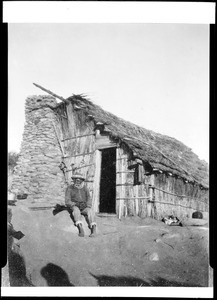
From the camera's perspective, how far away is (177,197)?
10.0 metres

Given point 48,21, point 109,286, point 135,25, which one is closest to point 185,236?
point 109,286

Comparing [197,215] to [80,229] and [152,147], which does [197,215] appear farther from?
[80,229]

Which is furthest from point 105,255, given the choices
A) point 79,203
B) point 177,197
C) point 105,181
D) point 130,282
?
point 177,197

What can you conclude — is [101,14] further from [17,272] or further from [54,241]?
[17,272]

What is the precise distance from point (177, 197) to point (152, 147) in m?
1.79

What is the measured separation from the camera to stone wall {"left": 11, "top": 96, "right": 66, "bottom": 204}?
30.3 ft

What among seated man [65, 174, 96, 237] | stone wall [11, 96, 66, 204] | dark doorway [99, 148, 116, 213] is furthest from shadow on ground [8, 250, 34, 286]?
dark doorway [99, 148, 116, 213]

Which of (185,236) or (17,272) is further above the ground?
(185,236)

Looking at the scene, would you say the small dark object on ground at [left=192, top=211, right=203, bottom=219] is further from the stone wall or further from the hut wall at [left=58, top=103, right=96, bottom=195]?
the stone wall

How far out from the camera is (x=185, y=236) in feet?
25.2

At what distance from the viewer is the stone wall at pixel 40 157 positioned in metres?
9.23

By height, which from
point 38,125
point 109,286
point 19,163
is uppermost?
point 38,125

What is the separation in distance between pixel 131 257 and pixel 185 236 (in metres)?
1.48

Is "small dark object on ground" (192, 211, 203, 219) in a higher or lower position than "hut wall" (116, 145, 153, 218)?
lower
